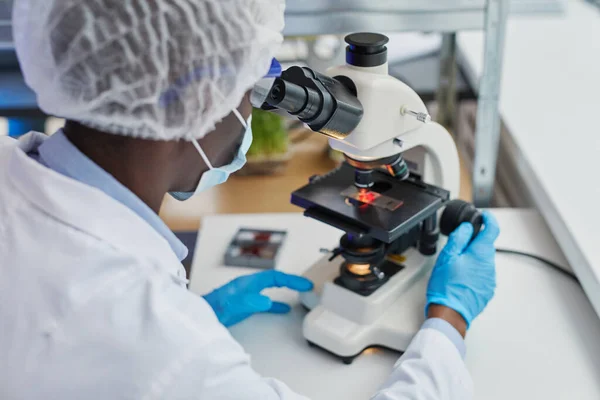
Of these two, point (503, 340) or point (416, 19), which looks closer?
point (503, 340)

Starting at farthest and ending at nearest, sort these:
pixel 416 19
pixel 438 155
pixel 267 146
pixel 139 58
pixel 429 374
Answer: pixel 267 146 < pixel 416 19 < pixel 438 155 < pixel 429 374 < pixel 139 58

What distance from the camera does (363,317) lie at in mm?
1215

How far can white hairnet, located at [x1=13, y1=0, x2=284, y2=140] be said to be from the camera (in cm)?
70

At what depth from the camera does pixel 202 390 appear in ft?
2.39

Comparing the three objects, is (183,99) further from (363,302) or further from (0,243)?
(363,302)

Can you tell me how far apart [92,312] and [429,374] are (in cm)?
54

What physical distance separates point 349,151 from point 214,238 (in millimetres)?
542

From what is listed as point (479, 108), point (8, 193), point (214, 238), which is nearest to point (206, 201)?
point (214, 238)

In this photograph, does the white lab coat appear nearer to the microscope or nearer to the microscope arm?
the microscope

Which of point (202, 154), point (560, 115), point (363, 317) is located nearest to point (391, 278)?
point (363, 317)

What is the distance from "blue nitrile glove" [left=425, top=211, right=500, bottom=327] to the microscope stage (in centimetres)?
10

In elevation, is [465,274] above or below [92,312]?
below

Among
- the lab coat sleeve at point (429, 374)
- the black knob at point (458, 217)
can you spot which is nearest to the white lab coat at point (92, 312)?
the lab coat sleeve at point (429, 374)

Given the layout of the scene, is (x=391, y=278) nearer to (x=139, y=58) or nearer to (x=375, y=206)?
(x=375, y=206)
